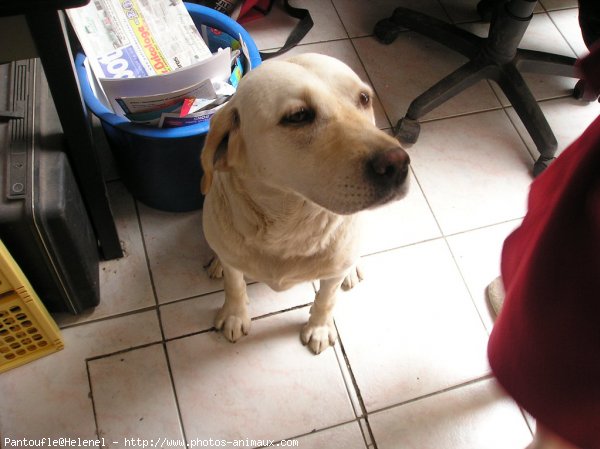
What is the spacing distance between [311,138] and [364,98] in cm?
18

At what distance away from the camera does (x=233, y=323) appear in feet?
5.01

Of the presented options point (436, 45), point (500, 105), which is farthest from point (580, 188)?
point (436, 45)

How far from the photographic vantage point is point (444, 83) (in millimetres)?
1909

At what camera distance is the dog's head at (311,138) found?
0.91 meters

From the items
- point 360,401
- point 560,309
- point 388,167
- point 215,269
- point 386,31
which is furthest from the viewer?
point 386,31

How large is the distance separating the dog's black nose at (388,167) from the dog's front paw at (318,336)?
2.33 feet

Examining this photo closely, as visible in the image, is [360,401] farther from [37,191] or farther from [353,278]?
[37,191]

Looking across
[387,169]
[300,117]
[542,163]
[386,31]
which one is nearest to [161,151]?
[300,117]

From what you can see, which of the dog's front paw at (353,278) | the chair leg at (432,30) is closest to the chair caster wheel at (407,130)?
the chair leg at (432,30)

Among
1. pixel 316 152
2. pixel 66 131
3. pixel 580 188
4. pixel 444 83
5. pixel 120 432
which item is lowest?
pixel 120 432

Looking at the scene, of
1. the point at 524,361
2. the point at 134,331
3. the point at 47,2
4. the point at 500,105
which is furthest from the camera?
the point at 500,105

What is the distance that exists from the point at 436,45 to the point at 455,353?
1313 mm

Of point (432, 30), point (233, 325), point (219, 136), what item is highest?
point (219, 136)

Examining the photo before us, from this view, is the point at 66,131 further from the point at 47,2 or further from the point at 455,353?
the point at 455,353
